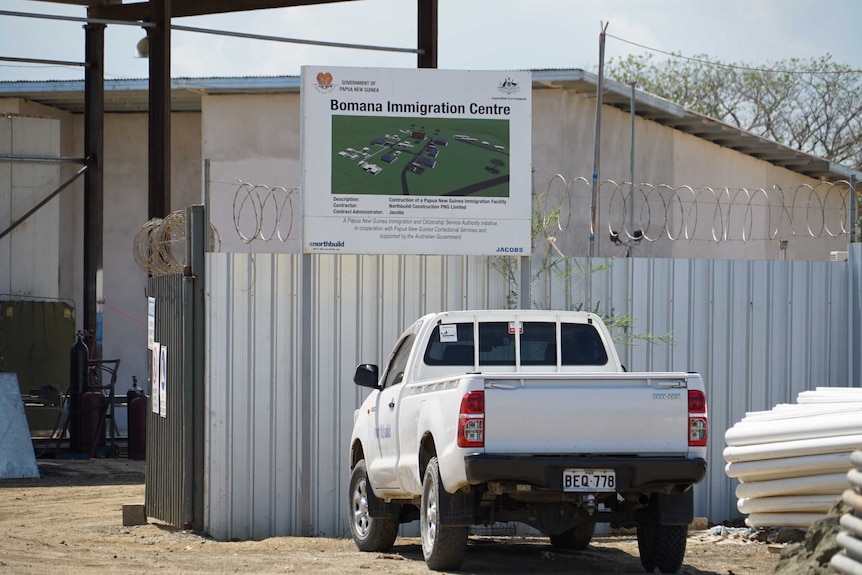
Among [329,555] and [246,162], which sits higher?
[246,162]

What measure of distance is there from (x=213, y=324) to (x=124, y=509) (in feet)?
7.33

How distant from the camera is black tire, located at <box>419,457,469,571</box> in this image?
8992 mm

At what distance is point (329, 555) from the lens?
10.4m

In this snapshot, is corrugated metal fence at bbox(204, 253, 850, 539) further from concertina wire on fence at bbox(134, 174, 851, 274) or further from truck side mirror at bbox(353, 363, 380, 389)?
truck side mirror at bbox(353, 363, 380, 389)

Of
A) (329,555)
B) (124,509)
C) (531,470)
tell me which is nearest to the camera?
(531,470)

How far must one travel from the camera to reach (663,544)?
9.24 metres

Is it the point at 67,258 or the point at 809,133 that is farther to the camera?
the point at 809,133

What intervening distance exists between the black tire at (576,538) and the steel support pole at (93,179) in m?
13.4

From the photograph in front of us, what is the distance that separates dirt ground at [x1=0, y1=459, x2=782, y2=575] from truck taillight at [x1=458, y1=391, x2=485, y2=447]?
1.16 m

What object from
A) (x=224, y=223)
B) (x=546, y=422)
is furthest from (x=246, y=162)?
(x=546, y=422)

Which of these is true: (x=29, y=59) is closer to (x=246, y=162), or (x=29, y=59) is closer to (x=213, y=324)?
(x=246, y=162)

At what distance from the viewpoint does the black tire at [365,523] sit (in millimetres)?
10758

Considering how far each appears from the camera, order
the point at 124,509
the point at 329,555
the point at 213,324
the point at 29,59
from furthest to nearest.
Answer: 1. the point at 29,59
2. the point at 124,509
3. the point at 213,324
4. the point at 329,555

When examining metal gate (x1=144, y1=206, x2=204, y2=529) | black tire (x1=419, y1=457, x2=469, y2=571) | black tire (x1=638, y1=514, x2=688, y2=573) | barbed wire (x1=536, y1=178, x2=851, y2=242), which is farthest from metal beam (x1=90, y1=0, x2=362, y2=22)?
black tire (x1=638, y1=514, x2=688, y2=573)
